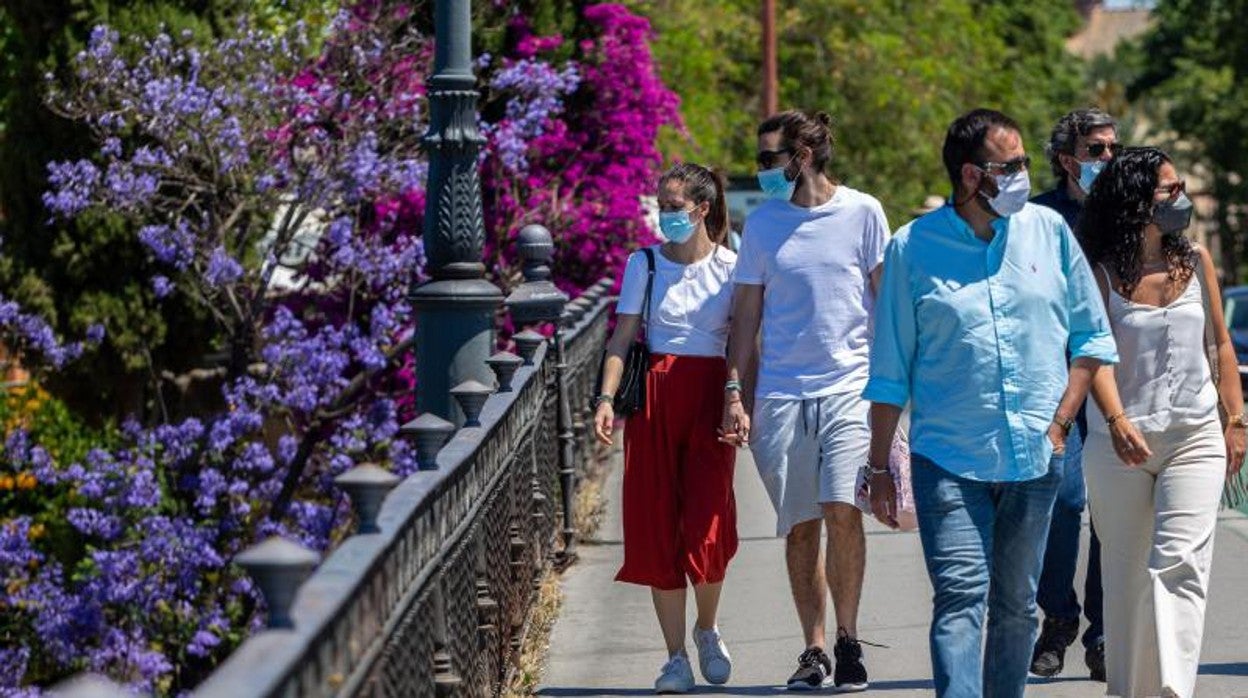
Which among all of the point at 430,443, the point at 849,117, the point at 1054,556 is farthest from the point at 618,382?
the point at 849,117

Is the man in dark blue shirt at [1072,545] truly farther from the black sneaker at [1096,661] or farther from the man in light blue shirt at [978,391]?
the man in light blue shirt at [978,391]

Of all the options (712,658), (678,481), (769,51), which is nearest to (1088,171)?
(678,481)

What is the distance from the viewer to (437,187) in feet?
34.7

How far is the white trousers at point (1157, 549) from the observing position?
7.03 meters

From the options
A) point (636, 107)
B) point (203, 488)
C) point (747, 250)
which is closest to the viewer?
point (747, 250)

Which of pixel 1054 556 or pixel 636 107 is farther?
pixel 636 107

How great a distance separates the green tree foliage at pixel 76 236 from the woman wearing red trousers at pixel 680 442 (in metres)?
9.82

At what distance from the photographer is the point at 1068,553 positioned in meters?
8.09

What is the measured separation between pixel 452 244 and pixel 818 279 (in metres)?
3.03

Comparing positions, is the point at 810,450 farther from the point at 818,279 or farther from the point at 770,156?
the point at 770,156

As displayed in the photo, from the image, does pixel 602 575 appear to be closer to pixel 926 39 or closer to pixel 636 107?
pixel 636 107

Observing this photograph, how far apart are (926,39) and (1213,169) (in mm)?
17324

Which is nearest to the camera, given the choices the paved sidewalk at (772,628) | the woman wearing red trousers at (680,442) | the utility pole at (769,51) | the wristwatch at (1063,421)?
the wristwatch at (1063,421)

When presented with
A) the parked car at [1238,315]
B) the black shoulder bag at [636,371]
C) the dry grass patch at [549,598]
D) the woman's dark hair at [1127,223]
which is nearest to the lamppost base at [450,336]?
the dry grass patch at [549,598]
